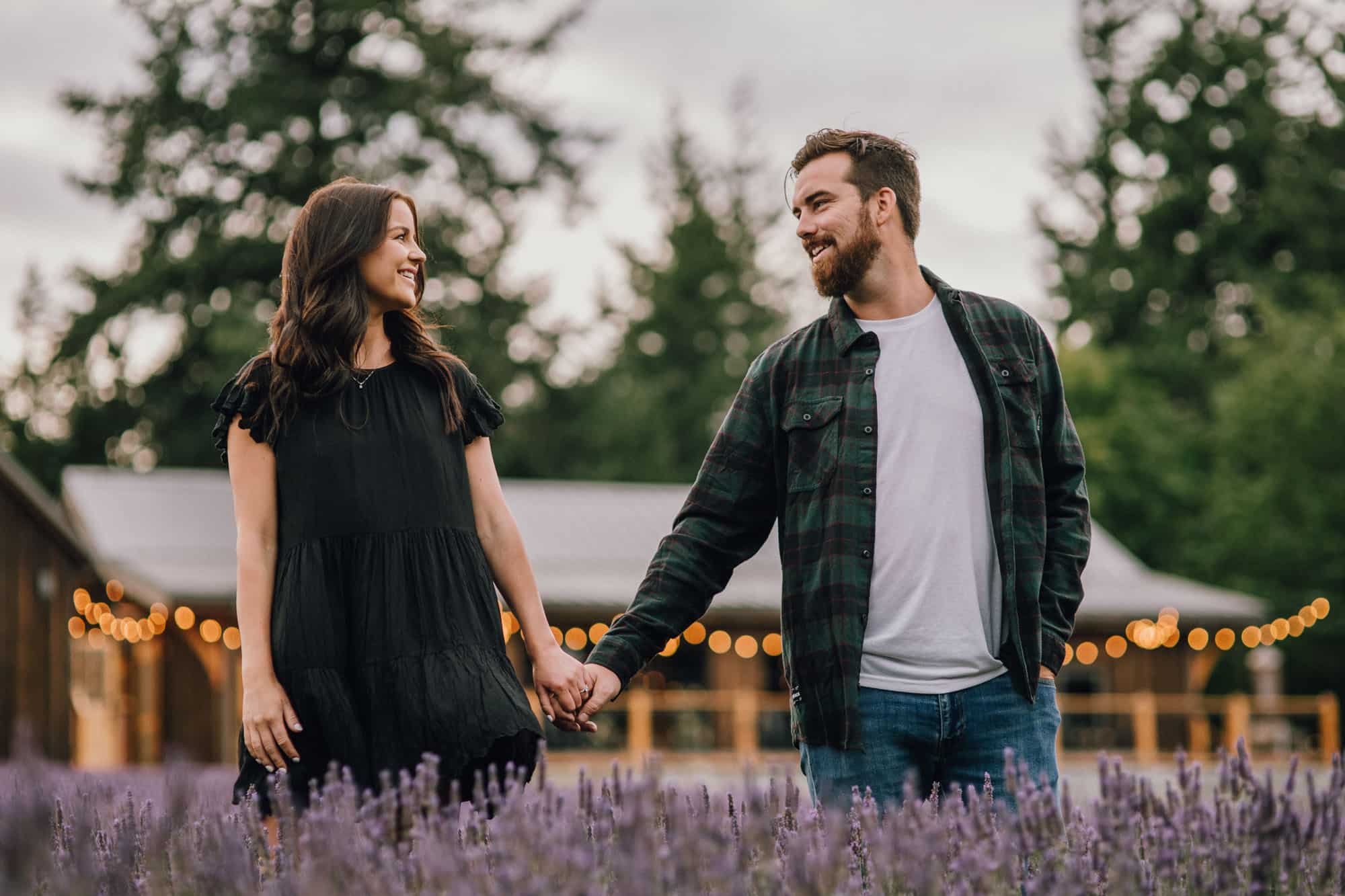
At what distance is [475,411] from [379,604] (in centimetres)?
57

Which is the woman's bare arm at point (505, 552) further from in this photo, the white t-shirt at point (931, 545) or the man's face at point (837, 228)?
the man's face at point (837, 228)

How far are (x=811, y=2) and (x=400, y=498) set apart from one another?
3920 centimetres

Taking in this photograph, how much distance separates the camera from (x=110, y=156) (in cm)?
3438

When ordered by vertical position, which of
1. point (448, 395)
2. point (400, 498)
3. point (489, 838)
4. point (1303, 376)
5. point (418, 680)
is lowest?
point (489, 838)

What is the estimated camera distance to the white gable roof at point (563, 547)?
2194 cm

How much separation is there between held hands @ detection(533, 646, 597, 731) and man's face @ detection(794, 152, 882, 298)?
107 cm

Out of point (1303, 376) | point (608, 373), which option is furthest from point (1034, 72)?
point (1303, 376)

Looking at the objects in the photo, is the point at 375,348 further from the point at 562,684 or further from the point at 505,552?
the point at 562,684

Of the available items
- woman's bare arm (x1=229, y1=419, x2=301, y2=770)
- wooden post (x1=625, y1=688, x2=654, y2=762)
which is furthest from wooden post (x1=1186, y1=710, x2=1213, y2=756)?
woman's bare arm (x1=229, y1=419, x2=301, y2=770)

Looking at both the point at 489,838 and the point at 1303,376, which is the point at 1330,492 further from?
the point at 489,838

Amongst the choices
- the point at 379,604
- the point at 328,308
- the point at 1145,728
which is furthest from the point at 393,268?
the point at 1145,728

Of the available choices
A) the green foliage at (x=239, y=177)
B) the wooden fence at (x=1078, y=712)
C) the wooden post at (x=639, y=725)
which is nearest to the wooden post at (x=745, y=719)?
the wooden fence at (x=1078, y=712)

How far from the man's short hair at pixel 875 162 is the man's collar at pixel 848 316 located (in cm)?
14

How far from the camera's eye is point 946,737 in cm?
374
